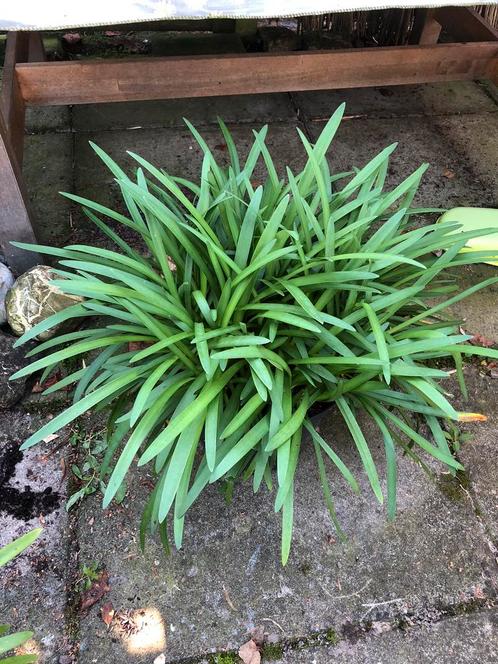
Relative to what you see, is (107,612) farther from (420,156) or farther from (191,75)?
(420,156)

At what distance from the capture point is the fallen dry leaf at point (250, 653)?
4.41 feet

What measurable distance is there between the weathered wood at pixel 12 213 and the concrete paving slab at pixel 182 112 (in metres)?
1.14

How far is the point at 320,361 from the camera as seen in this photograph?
4.51 ft

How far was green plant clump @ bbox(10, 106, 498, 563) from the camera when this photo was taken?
4.20 ft

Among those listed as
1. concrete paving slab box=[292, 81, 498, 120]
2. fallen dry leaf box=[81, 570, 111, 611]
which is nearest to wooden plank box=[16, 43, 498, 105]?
concrete paving slab box=[292, 81, 498, 120]

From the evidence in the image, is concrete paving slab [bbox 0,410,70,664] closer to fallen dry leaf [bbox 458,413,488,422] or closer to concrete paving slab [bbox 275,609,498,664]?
concrete paving slab [bbox 275,609,498,664]

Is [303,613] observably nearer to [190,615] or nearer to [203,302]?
[190,615]

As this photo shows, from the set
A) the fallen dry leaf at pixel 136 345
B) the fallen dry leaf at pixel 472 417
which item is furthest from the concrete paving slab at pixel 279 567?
the fallen dry leaf at pixel 136 345

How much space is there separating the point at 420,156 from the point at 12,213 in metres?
1.98

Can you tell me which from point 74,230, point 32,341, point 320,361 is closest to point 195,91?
point 74,230

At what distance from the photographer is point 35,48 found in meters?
2.79

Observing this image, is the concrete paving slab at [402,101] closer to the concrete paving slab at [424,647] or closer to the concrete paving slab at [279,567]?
the concrete paving slab at [279,567]

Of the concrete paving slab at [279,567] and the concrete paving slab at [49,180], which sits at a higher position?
the concrete paving slab at [49,180]

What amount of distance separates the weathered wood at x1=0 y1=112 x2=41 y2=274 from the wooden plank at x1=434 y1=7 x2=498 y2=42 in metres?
2.17
